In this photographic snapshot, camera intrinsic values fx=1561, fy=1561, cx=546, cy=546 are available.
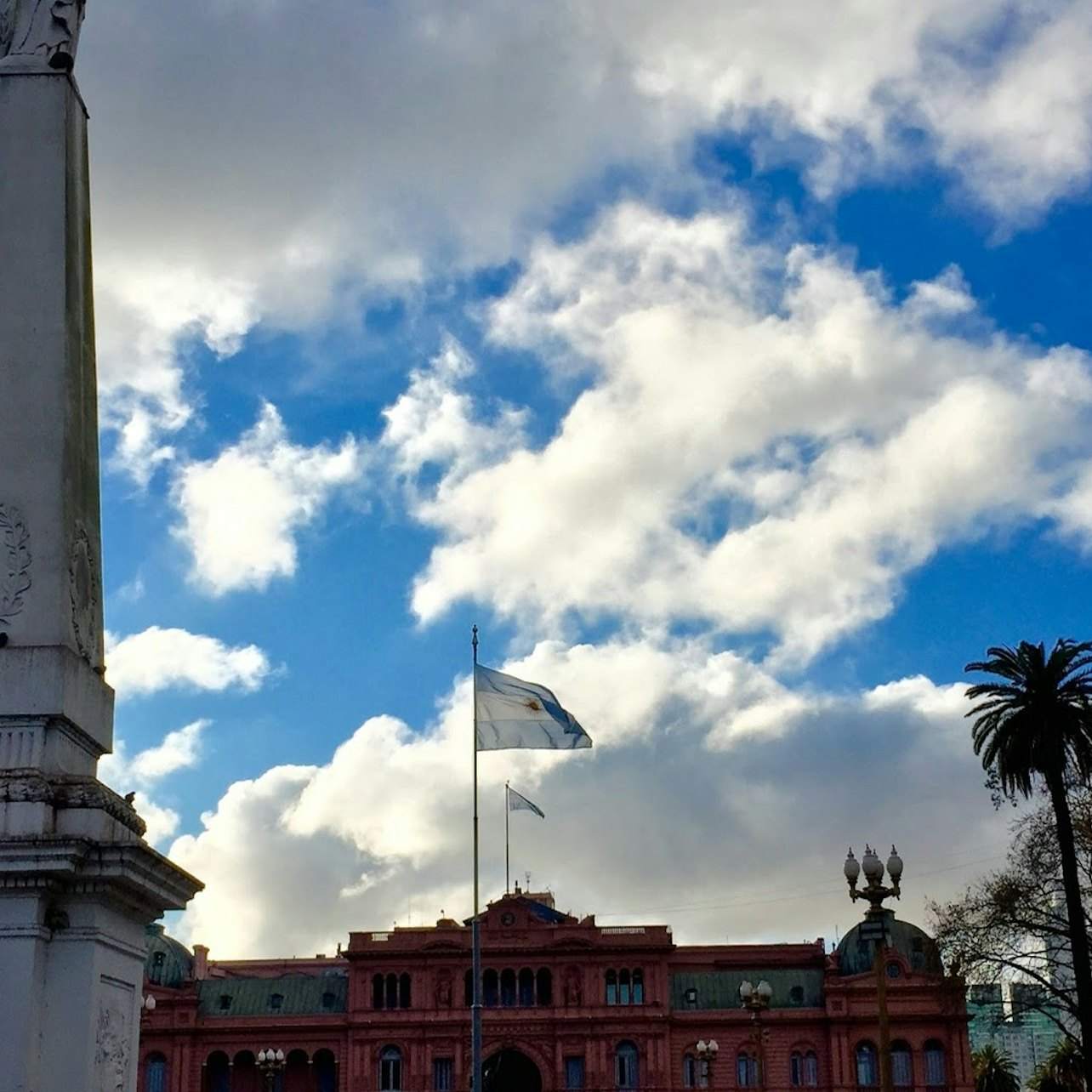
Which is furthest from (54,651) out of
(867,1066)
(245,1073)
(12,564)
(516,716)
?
(245,1073)

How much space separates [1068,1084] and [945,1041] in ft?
30.0

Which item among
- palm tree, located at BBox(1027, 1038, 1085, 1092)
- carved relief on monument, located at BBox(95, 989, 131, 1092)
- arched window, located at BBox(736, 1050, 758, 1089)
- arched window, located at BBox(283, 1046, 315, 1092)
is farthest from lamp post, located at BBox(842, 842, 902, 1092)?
arched window, located at BBox(283, 1046, 315, 1092)

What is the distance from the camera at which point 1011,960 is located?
113ft

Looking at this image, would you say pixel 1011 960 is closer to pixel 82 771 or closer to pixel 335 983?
pixel 82 771

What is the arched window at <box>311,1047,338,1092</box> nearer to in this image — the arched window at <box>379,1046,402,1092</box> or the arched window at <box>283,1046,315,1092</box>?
the arched window at <box>283,1046,315,1092</box>

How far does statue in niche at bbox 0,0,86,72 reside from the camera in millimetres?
Result: 13297

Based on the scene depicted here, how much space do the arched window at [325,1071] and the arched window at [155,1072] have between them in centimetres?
729

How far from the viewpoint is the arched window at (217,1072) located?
253ft

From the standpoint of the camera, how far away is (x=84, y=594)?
1220 cm

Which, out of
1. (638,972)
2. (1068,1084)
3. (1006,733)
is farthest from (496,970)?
(1006,733)

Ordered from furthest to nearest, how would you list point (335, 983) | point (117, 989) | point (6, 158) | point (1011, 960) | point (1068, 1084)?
point (335, 983)
point (1068, 1084)
point (1011, 960)
point (6, 158)
point (117, 989)

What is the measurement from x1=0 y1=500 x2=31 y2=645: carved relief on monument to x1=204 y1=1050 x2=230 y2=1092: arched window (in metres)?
71.0

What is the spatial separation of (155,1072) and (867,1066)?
34.8 metres

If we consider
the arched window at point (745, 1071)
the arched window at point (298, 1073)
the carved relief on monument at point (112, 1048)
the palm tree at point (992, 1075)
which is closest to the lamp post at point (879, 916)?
the carved relief on monument at point (112, 1048)
